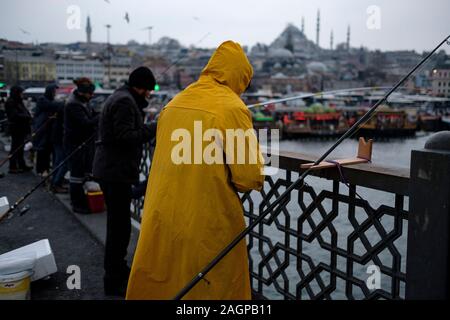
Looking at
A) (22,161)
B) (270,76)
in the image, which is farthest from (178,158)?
(270,76)

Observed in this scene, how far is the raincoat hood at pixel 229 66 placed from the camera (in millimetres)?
2471

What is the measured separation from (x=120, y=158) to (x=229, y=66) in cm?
143

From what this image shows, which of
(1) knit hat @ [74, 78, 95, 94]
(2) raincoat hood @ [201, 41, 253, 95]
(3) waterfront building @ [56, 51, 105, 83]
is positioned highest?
(3) waterfront building @ [56, 51, 105, 83]

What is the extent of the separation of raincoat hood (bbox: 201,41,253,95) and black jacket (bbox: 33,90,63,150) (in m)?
6.15

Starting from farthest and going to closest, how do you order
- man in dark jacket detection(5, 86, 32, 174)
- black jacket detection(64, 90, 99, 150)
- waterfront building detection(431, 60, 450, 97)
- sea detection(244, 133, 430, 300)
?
man in dark jacket detection(5, 86, 32, 174)
black jacket detection(64, 90, 99, 150)
sea detection(244, 133, 430, 300)
waterfront building detection(431, 60, 450, 97)

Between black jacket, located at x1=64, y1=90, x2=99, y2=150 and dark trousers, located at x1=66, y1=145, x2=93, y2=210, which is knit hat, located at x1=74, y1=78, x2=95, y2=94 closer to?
black jacket, located at x1=64, y1=90, x2=99, y2=150

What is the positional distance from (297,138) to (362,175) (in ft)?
211

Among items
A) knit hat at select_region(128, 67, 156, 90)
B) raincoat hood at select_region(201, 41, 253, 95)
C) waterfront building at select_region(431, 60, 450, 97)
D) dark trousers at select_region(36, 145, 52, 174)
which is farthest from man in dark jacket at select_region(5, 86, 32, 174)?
waterfront building at select_region(431, 60, 450, 97)

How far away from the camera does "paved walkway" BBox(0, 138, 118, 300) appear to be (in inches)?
147

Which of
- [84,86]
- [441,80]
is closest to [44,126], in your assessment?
[84,86]

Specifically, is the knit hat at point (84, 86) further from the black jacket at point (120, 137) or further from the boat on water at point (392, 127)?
the boat on water at point (392, 127)

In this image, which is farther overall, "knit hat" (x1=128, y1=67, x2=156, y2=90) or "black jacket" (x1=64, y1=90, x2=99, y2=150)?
"black jacket" (x1=64, y1=90, x2=99, y2=150)

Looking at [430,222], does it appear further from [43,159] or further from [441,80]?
[43,159]

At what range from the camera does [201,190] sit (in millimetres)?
2346
